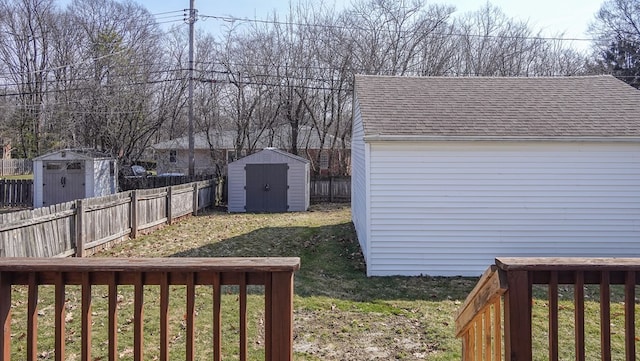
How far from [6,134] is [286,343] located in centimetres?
3502

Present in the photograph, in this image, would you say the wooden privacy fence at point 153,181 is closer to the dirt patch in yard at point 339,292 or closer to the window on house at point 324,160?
the dirt patch in yard at point 339,292

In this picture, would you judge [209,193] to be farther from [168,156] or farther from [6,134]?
[6,134]

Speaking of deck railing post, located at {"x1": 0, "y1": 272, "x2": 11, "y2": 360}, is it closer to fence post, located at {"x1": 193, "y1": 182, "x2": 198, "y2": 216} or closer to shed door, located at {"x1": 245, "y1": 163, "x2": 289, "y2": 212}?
fence post, located at {"x1": 193, "y1": 182, "x2": 198, "y2": 216}

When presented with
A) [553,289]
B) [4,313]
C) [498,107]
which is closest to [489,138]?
[498,107]

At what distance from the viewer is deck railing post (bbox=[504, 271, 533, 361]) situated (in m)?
2.11

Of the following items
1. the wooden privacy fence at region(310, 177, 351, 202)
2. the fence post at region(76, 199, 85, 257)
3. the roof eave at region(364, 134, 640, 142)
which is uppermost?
the roof eave at region(364, 134, 640, 142)

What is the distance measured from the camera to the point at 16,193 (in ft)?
57.0

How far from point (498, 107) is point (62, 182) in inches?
590

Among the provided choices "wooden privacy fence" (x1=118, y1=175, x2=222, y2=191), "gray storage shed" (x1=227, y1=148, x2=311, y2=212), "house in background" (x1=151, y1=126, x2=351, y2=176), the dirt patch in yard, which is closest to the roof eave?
→ the dirt patch in yard

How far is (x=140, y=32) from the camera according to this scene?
26.4 m

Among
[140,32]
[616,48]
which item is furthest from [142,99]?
[616,48]

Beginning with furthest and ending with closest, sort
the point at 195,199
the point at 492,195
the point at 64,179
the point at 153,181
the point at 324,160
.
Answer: the point at 324,160 < the point at 153,181 < the point at 64,179 < the point at 195,199 < the point at 492,195

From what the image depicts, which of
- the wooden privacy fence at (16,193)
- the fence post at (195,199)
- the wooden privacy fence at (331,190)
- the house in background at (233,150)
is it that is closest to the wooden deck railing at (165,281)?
the fence post at (195,199)

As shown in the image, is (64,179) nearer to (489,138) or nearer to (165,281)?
(489,138)
